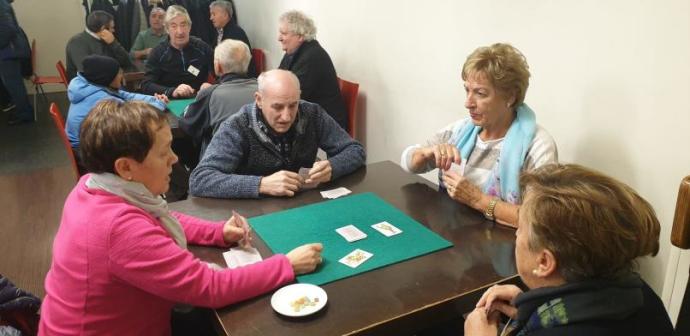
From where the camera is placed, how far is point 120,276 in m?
1.22

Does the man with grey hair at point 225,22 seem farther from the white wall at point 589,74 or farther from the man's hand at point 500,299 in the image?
the man's hand at point 500,299

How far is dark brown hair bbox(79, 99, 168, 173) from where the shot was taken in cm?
126

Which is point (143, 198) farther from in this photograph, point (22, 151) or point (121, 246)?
point (22, 151)

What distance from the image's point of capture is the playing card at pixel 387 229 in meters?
1.64

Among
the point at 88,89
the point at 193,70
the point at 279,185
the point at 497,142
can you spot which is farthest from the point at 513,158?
the point at 193,70

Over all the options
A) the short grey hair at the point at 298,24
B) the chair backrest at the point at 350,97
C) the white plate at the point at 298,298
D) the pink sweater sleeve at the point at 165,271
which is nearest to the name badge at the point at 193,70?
the short grey hair at the point at 298,24

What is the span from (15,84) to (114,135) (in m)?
5.87

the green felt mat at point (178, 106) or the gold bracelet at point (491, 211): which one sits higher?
the gold bracelet at point (491, 211)

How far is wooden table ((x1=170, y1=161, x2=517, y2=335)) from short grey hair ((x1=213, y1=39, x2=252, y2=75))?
5.17 ft

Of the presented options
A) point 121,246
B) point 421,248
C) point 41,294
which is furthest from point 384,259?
point 41,294

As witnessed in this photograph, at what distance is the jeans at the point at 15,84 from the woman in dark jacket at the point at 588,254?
661 cm

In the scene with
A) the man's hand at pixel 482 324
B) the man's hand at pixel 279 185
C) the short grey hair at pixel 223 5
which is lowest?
the man's hand at pixel 482 324

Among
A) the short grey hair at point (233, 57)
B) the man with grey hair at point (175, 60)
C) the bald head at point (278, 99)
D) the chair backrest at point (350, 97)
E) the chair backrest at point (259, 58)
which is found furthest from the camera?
the chair backrest at point (259, 58)

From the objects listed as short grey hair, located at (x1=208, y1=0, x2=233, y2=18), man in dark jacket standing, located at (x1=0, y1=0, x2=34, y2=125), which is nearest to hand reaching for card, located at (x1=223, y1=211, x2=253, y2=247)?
short grey hair, located at (x1=208, y1=0, x2=233, y2=18)
